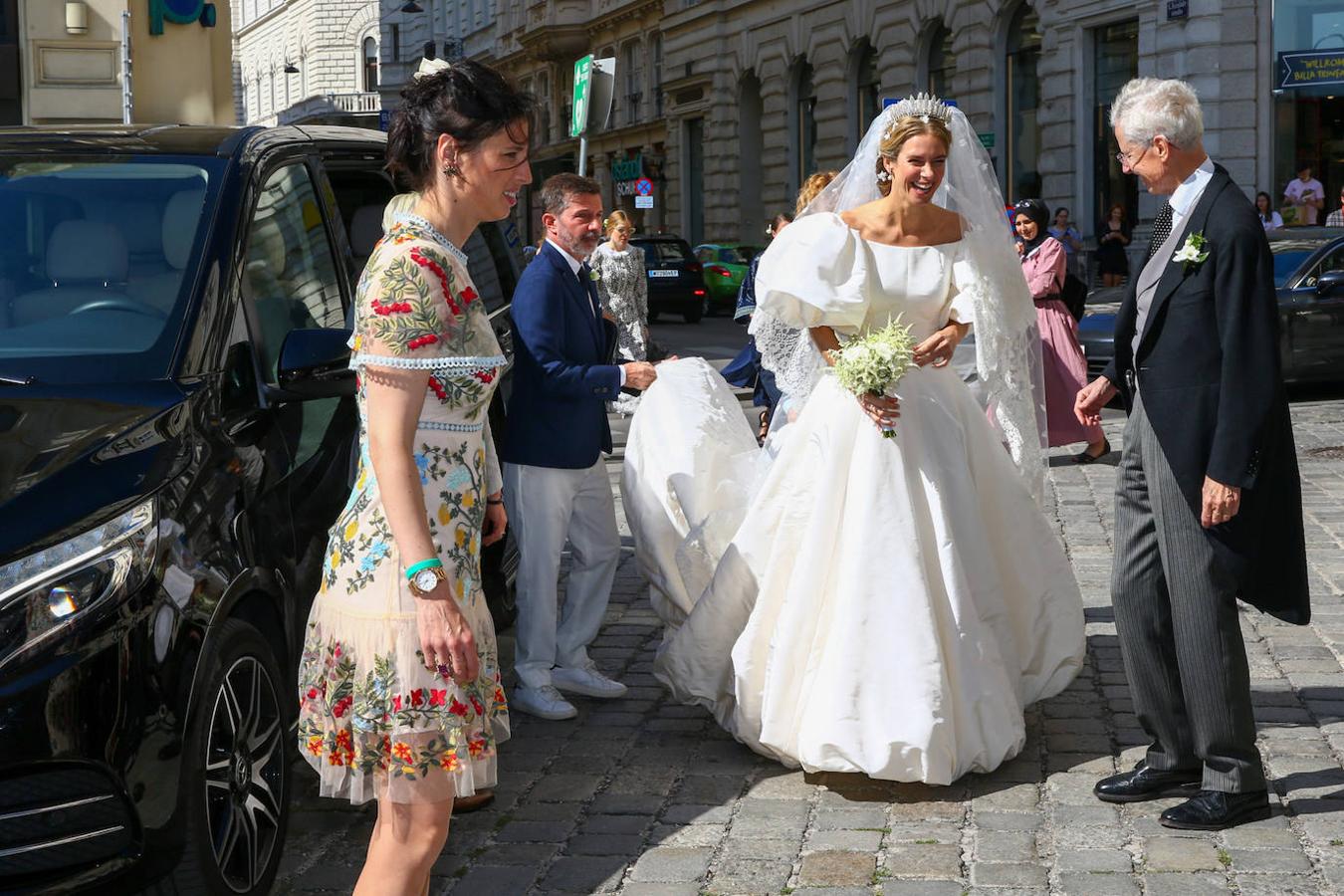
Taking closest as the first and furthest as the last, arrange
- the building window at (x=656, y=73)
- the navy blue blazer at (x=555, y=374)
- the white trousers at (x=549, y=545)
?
1. the navy blue blazer at (x=555, y=374)
2. the white trousers at (x=549, y=545)
3. the building window at (x=656, y=73)

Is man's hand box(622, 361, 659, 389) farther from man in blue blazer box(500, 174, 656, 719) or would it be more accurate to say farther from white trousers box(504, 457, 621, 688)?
white trousers box(504, 457, 621, 688)

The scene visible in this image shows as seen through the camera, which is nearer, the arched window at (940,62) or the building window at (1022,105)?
the building window at (1022,105)

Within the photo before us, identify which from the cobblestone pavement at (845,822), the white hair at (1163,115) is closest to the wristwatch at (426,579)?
the cobblestone pavement at (845,822)

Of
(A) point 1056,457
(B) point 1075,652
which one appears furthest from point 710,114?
(B) point 1075,652

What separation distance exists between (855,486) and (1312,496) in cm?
592

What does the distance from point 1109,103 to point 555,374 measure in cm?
2337

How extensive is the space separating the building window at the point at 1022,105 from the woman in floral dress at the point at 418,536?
27.7 meters

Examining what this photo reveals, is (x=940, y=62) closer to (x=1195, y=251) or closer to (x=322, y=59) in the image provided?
(x=1195, y=251)

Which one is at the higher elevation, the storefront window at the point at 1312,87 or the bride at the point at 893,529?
the storefront window at the point at 1312,87

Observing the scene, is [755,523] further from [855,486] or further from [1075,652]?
[1075,652]

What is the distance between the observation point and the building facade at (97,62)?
22.3 metres

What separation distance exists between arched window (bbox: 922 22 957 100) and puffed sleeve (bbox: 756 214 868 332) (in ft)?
93.7

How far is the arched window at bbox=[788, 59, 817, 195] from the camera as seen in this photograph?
39.9 m

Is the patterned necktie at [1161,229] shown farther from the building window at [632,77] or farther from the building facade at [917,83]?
the building window at [632,77]
